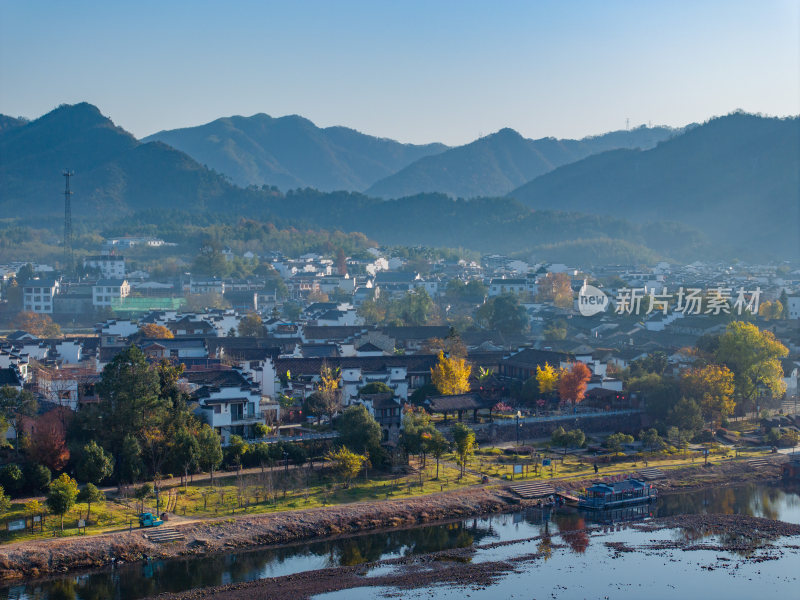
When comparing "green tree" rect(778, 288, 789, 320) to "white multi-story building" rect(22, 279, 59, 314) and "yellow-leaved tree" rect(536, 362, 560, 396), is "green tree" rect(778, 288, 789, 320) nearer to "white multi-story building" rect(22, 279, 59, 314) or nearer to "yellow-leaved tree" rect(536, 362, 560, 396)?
"yellow-leaved tree" rect(536, 362, 560, 396)

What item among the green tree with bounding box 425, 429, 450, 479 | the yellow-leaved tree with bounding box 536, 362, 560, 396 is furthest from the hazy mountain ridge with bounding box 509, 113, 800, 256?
the green tree with bounding box 425, 429, 450, 479

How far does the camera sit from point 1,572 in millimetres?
19422

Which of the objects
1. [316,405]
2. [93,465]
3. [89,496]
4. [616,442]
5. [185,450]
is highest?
[316,405]

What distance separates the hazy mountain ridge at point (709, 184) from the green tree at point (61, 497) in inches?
3973

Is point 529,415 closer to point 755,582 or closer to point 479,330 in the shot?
point 755,582

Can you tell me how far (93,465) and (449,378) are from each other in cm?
1398

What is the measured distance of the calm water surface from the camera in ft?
64.5

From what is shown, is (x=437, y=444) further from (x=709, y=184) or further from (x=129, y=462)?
(x=709, y=184)

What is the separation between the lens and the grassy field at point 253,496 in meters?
21.5

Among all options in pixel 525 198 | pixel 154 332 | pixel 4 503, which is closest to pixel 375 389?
pixel 4 503

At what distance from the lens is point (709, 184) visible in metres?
145

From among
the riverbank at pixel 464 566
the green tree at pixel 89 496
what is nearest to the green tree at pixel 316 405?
the riverbank at pixel 464 566

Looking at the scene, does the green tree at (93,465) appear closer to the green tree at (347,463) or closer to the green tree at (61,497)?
the green tree at (61,497)

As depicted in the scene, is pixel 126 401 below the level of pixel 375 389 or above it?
above
